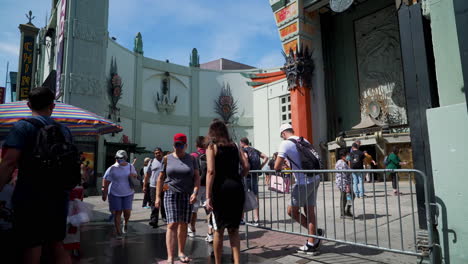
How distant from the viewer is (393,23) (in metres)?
20.3

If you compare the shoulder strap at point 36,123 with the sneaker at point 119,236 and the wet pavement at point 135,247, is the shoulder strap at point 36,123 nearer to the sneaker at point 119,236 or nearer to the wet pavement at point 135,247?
the wet pavement at point 135,247

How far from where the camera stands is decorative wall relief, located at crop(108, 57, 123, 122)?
27.5 metres

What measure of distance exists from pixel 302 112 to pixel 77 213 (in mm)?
18377

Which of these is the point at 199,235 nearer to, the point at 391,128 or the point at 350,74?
the point at 391,128

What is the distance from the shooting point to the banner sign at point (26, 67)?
20.0 m

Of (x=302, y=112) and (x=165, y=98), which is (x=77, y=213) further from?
(x=165, y=98)

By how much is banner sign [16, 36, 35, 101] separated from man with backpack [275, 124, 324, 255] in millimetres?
21170

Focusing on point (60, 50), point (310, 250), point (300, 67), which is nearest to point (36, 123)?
point (310, 250)

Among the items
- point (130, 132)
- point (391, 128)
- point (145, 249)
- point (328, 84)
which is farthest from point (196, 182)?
point (130, 132)

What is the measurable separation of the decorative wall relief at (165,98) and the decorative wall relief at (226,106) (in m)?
5.33

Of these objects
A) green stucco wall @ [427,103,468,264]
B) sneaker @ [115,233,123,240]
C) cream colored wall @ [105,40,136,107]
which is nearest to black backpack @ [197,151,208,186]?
sneaker @ [115,233,123,240]

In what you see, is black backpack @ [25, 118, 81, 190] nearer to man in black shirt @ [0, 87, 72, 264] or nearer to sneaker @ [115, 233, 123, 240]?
man in black shirt @ [0, 87, 72, 264]

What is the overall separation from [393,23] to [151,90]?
23863 mm

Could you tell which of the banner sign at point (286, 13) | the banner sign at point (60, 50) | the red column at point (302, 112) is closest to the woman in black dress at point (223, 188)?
the banner sign at point (60, 50)
